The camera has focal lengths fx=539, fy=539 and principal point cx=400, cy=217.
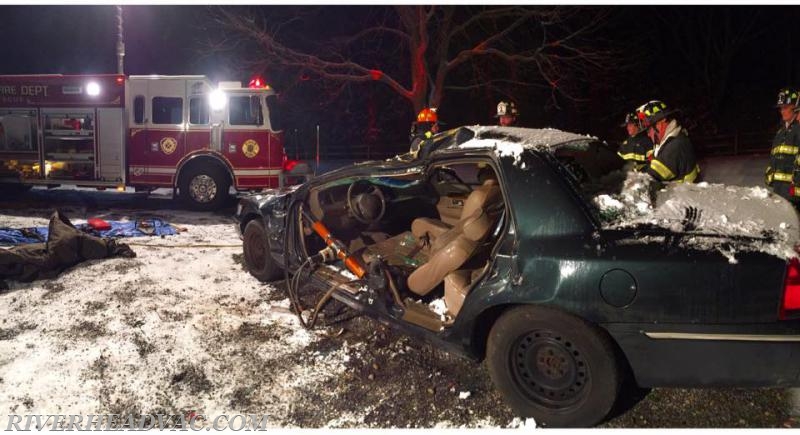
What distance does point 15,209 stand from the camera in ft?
31.8

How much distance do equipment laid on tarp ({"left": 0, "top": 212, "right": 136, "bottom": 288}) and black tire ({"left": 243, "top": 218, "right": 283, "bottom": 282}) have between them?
A: 1.64 m

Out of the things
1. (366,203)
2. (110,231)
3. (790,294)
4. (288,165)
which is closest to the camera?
(790,294)

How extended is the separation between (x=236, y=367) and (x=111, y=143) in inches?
342

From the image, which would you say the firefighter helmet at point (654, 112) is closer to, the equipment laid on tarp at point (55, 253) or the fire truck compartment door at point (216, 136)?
the equipment laid on tarp at point (55, 253)

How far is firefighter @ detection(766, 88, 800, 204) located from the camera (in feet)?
17.1

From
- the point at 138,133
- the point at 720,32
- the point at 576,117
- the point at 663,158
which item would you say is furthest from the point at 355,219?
the point at 720,32

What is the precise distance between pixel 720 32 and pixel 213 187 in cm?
2824

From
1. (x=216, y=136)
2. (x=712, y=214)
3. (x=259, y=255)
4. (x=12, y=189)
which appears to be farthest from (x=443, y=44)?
(x=712, y=214)

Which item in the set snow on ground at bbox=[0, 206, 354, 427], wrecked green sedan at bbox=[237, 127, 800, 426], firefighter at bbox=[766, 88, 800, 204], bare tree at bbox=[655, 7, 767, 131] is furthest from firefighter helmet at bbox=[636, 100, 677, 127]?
bare tree at bbox=[655, 7, 767, 131]

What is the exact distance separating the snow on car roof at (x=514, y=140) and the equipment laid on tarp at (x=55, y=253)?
4359 millimetres

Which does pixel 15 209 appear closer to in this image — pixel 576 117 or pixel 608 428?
pixel 608 428

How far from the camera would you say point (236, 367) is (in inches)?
141

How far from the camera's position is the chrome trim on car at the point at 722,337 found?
93.4 inches

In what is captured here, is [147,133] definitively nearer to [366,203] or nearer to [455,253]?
[366,203]
